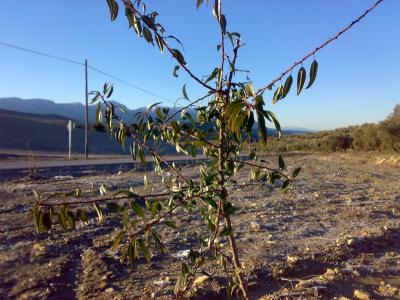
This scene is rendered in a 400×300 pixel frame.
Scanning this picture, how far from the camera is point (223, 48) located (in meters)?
2.06

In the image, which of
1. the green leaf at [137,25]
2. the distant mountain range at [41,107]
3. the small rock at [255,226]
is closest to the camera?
the green leaf at [137,25]

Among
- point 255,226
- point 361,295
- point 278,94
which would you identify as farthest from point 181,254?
point 278,94

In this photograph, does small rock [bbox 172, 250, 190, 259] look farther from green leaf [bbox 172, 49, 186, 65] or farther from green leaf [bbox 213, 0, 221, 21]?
green leaf [bbox 213, 0, 221, 21]

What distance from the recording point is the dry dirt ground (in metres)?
4.04

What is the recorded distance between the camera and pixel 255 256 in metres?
4.89

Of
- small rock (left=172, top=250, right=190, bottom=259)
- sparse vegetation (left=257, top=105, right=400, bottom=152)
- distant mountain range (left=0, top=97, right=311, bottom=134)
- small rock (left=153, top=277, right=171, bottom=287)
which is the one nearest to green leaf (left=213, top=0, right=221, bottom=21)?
small rock (left=153, top=277, right=171, bottom=287)

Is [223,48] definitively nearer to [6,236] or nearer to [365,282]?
[365,282]

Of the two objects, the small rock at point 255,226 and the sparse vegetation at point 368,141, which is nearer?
the small rock at point 255,226

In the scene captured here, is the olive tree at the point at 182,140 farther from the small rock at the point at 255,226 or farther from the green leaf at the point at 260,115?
the small rock at the point at 255,226

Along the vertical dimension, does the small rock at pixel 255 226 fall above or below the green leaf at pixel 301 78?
below

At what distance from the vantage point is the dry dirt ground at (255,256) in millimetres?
4035

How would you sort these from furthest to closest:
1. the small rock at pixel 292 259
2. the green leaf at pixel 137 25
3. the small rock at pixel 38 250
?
1. the small rock at pixel 38 250
2. the small rock at pixel 292 259
3. the green leaf at pixel 137 25

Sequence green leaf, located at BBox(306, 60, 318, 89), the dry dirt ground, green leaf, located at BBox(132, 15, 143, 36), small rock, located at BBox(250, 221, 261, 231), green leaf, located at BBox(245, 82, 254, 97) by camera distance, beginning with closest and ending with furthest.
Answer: green leaf, located at BBox(306, 60, 318, 89) < green leaf, located at BBox(245, 82, 254, 97) < green leaf, located at BBox(132, 15, 143, 36) < the dry dirt ground < small rock, located at BBox(250, 221, 261, 231)

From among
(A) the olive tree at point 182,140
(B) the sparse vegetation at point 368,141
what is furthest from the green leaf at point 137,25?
(B) the sparse vegetation at point 368,141
